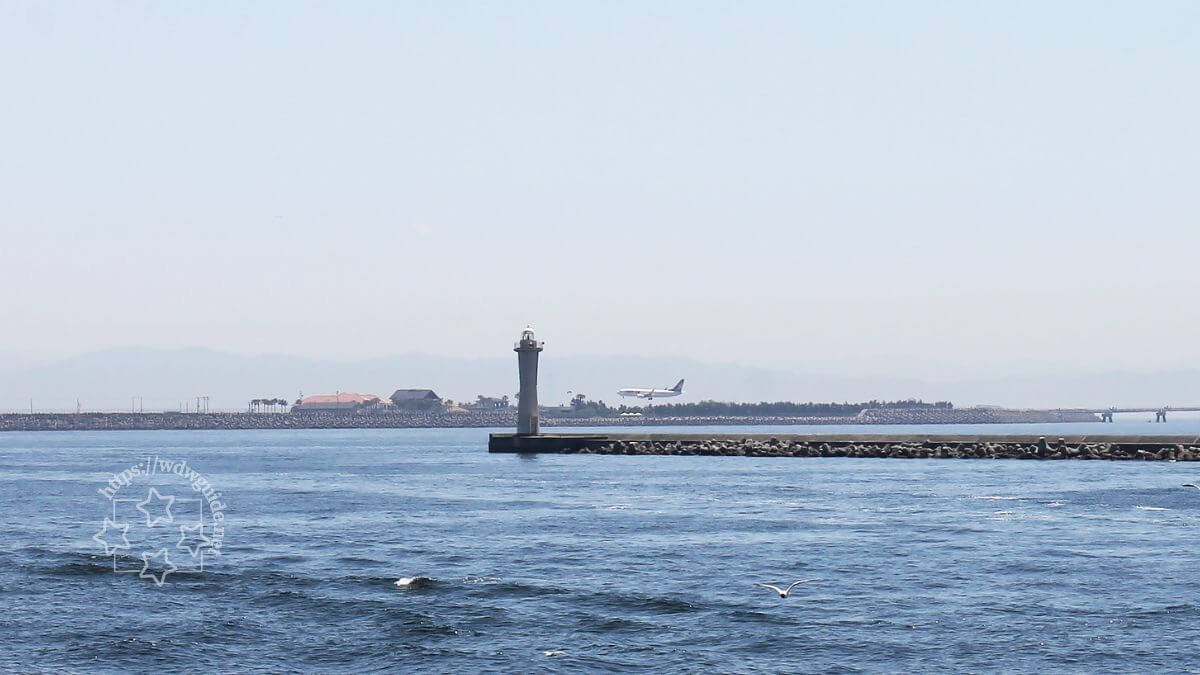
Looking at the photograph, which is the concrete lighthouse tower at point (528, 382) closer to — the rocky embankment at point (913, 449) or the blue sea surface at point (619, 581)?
the rocky embankment at point (913, 449)

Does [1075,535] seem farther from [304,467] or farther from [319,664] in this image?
[304,467]

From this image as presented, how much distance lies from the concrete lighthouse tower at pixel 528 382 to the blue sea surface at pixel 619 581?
193 feet

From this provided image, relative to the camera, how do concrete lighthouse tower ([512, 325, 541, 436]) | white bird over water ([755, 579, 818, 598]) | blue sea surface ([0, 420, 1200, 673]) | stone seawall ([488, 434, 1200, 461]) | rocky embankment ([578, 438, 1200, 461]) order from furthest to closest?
concrete lighthouse tower ([512, 325, 541, 436]) → stone seawall ([488, 434, 1200, 461]) → rocky embankment ([578, 438, 1200, 461]) → white bird over water ([755, 579, 818, 598]) → blue sea surface ([0, 420, 1200, 673])

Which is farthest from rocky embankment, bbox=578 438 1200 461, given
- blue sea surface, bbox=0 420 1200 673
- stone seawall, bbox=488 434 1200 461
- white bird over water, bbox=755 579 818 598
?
white bird over water, bbox=755 579 818 598

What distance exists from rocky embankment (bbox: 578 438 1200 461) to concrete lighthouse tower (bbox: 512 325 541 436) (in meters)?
5.29

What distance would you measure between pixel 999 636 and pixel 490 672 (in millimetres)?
11544

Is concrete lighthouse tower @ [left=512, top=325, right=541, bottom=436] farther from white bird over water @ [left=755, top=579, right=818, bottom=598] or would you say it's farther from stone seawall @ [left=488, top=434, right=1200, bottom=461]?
white bird over water @ [left=755, top=579, right=818, bottom=598]

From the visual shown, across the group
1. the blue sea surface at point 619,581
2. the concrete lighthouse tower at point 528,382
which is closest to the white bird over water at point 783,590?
the blue sea surface at point 619,581

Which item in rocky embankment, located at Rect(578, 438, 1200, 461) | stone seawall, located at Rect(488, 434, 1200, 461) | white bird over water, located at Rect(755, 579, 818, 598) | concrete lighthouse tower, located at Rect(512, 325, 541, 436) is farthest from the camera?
concrete lighthouse tower, located at Rect(512, 325, 541, 436)

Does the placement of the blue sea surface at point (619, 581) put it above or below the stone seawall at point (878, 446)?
below

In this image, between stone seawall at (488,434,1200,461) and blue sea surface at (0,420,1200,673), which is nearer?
blue sea surface at (0,420,1200,673)

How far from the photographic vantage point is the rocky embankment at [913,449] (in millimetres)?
100938

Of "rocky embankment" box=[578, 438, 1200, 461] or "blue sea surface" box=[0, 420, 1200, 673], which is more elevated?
"rocky embankment" box=[578, 438, 1200, 461]

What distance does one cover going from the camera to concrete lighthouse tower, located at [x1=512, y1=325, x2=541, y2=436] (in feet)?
439
